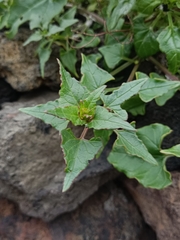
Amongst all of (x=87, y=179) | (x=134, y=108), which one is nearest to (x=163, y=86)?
(x=134, y=108)

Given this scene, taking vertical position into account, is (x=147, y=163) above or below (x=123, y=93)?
below

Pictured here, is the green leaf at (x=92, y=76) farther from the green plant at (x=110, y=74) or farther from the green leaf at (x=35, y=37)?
the green leaf at (x=35, y=37)

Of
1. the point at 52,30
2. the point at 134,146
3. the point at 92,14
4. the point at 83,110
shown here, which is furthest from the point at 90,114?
the point at 92,14

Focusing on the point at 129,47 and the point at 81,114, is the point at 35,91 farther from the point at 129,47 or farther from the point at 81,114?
the point at 81,114

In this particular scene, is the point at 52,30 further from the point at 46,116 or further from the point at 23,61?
the point at 46,116

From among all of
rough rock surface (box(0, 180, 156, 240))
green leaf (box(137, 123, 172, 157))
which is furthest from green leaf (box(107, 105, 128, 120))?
rough rock surface (box(0, 180, 156, 240))
